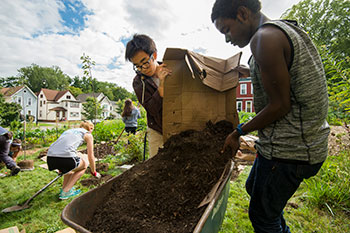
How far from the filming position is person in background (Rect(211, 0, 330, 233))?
829mm

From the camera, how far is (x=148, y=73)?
5.89ft

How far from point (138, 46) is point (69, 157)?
84.2 inches

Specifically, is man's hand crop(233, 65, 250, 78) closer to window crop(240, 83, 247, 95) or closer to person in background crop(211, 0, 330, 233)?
person in background crop(211, 0, 330, 233)

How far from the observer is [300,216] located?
2197mm

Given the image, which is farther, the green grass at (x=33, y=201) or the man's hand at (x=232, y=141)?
the green grass at (x=33, y=201)

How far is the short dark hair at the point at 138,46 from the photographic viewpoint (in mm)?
1698

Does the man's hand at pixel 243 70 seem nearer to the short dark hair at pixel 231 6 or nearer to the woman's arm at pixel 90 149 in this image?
the short dark hair at pixel 231 6

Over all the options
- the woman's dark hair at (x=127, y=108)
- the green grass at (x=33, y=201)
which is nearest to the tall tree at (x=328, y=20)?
the woman's dark hair at (x=127, y=108)

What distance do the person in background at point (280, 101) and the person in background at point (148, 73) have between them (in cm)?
80

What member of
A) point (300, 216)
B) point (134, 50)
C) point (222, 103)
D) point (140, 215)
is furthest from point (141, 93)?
point (300, 216)

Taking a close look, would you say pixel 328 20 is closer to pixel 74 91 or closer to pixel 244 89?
pixel 244 89

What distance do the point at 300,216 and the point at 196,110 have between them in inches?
78.1

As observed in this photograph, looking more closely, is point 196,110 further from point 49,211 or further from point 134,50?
point 49,211

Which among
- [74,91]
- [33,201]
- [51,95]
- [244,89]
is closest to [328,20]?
[244,89]
